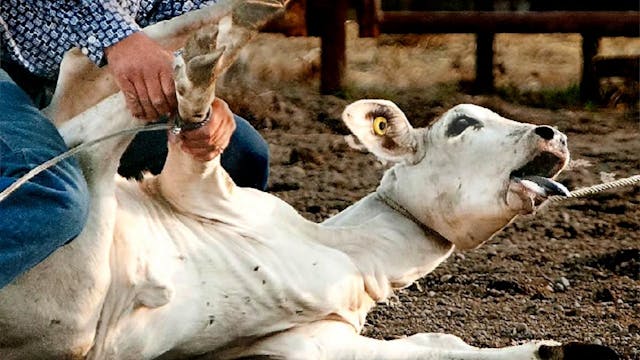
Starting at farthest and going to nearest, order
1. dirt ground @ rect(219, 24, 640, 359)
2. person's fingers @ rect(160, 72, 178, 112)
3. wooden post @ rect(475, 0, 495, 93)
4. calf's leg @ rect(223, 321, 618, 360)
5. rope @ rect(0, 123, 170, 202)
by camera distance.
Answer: wooden post @ rect(475, 0, 495, 93) < dirt ground @ rect(219, 24, 640, 359) < calf's leg @ rect(223, 321, 618, 360) < person's fingers @ rect(160, 72, 178, 112) < rope @ rect(0, 123, 170, 202)

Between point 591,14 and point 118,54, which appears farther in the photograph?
point 591,14

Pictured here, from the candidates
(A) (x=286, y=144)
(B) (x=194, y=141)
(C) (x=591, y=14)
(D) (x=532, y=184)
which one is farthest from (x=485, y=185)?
(C) (x=591, y=14)

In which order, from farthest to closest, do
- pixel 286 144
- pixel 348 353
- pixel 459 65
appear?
pixel 459 65 → pixel 286 144 → pixel 348 353

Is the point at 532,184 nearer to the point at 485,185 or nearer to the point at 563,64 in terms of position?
the point at 485,185

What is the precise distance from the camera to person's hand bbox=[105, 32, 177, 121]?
9.09 ft

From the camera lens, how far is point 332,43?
7.74 metres

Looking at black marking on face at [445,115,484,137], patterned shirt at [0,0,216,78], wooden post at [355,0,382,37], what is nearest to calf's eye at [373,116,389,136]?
black marking on face at [445,115,484,137]

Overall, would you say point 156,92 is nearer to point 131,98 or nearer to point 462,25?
point 131,98

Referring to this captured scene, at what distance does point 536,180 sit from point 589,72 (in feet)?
16.0

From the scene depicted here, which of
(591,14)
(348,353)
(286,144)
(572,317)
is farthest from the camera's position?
(591,14)

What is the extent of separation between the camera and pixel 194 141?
287 centimetres

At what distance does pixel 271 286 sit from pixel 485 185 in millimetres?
477

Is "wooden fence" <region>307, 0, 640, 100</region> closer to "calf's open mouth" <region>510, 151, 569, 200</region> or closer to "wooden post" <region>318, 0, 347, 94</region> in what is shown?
"wooden post" <region>318, 0, 347, 94</region>

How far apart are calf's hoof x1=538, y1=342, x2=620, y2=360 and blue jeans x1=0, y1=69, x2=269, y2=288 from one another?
0.89 metres
